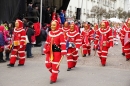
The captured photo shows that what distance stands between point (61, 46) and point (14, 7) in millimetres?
13479

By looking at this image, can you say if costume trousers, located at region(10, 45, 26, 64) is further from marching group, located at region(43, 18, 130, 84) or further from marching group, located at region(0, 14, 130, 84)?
marching group, located at region(43, 18, 130, 84)

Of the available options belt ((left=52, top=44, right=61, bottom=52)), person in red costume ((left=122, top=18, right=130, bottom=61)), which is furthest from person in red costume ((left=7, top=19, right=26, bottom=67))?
person in red costume ((left=122, top=18, right=130, bottom=61))

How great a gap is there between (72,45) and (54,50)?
248cm

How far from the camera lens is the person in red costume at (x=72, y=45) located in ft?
38.3


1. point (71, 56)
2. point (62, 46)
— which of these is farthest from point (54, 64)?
point (71, 56)

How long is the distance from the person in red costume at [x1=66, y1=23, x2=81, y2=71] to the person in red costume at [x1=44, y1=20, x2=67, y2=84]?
2.30m

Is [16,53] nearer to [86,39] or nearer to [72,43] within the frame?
[72,43]

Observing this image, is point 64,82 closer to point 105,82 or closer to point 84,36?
point 105,82

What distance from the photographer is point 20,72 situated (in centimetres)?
1099

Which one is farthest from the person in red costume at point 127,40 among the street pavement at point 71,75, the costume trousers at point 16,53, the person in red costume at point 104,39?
the costume trousers at point 16,53

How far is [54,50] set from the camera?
9.31m

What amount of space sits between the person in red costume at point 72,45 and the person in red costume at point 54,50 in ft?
7.54

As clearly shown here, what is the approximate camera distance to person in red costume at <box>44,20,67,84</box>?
920 cm

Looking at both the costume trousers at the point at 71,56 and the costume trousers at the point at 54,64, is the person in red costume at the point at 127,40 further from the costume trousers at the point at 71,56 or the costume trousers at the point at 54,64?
the costume trousers at the point at 54,64
